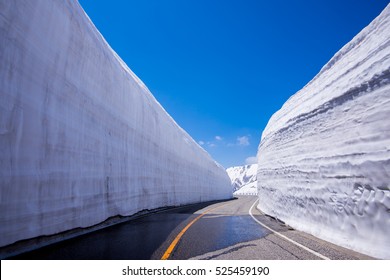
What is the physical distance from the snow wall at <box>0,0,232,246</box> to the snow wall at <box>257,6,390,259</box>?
21.4 ft

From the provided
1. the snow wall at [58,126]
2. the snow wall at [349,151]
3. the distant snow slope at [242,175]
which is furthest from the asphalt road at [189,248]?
the distant snow slope at [242,175]

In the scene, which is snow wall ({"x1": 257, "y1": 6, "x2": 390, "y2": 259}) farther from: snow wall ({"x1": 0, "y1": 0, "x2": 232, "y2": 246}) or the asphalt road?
snow wall ({"x1": 0, "y1": 0, "x2": 232, "y2": 246})

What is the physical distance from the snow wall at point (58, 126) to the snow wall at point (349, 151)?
21.4 ft

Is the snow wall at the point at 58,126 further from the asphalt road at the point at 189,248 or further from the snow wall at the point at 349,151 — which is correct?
the snow wall at the point at 349,151

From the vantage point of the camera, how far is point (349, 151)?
576cm

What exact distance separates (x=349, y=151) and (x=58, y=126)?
22.9ft

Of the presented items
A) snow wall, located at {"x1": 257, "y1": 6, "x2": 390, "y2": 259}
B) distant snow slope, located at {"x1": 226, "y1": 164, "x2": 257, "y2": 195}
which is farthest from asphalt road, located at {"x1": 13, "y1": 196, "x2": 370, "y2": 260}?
distant snow slope, located at {"x1": 226, "y1": 164, "x2": 257, "y2": 195}

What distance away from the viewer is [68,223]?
6098mm

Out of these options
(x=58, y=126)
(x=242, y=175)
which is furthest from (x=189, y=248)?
(x=242, y=175)

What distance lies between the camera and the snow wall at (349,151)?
4.75 m

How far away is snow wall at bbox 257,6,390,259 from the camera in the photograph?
15.6ft

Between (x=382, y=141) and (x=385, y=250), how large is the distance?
200 centimetres
